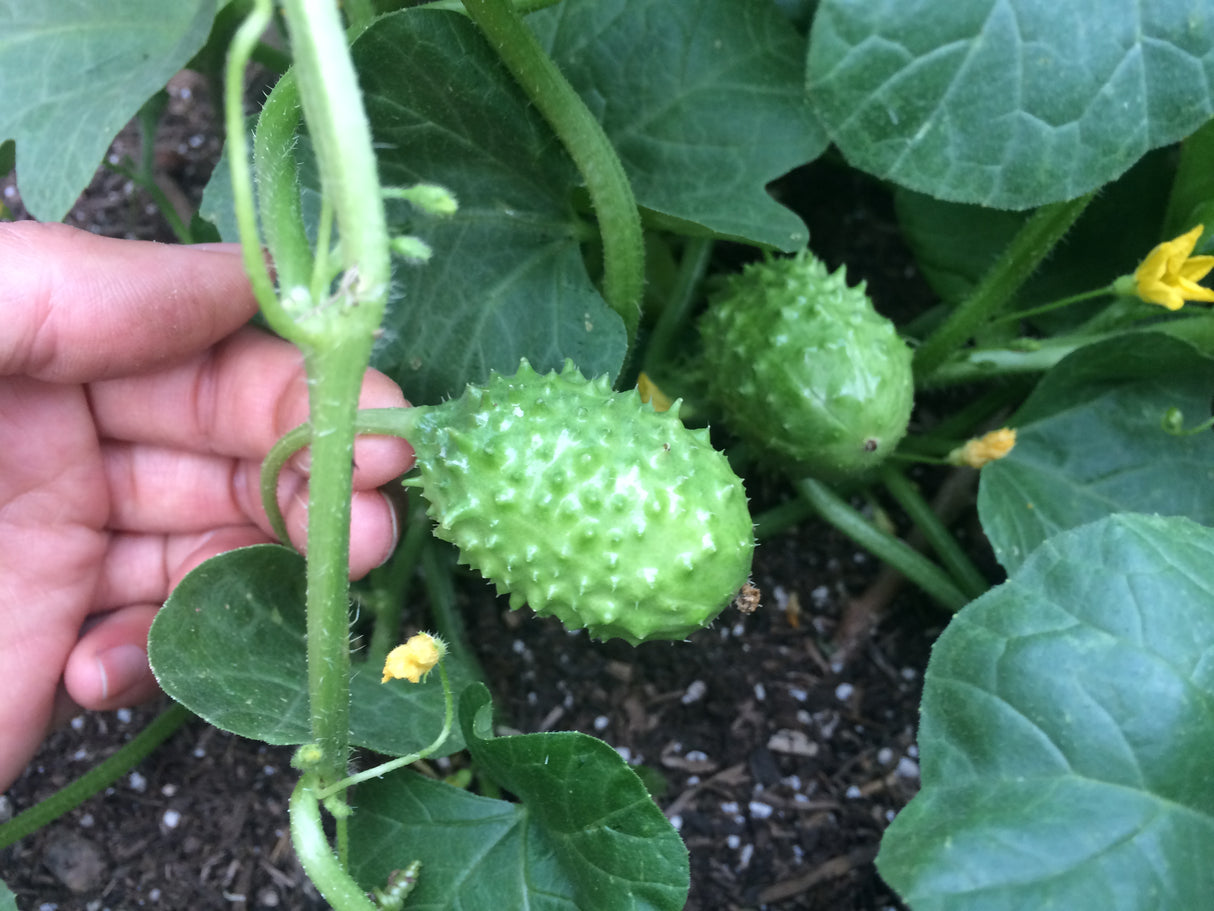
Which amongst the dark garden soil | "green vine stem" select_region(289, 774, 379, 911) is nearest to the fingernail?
the dark garden soil

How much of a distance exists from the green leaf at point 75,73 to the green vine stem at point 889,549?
1.11 metres

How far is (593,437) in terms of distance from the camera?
111cm

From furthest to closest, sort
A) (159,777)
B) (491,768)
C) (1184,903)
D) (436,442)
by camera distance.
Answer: (159,777), (491,768), (436,442), (1184,903)

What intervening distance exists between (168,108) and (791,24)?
4.95 ft

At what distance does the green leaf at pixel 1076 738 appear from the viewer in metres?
1.03

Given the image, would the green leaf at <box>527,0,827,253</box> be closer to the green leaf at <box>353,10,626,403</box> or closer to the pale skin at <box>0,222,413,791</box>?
the green leaf at <box>353,10,626,403</box>

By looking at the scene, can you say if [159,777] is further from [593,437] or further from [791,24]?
[791,24]

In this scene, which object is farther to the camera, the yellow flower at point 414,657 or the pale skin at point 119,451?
the pale skin at point 119,451

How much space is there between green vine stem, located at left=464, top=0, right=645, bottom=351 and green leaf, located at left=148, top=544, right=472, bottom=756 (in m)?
0.59

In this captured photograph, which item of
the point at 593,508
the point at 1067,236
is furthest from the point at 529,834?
the point at 1067,236

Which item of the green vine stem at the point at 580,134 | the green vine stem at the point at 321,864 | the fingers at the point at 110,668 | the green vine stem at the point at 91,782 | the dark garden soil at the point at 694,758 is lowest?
the dark garden soil at the point at 694,758

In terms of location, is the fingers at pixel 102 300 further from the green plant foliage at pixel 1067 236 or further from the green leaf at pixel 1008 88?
the green plant foliage at pixel 1067 236

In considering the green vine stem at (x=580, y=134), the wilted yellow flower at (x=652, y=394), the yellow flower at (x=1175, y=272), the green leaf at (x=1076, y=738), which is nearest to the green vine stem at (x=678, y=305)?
the wilted yellow flower at (x=652, y=394)

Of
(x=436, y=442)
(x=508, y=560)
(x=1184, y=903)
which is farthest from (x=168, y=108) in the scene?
(x=1184, y=903)
